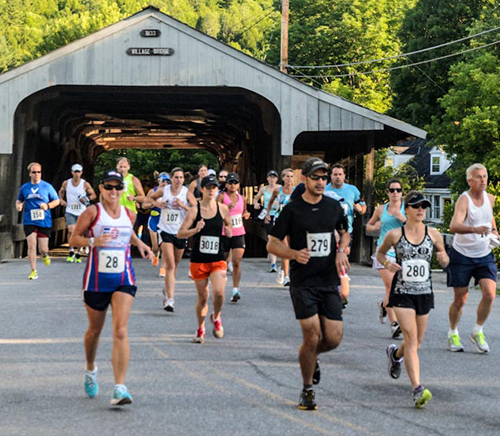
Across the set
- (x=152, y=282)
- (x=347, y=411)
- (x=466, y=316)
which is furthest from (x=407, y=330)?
(x=152, y=282)

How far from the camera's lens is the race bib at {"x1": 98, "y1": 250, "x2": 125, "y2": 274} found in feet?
25.5

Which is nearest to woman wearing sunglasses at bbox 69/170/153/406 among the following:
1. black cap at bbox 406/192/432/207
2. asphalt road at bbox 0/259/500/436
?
asphalt road at bbox 0/259/500/436

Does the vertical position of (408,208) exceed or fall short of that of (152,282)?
it exceeds it

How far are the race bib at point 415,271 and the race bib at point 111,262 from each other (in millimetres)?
2350

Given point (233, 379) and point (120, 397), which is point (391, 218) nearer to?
point (233, 379)

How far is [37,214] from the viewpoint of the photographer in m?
17.7

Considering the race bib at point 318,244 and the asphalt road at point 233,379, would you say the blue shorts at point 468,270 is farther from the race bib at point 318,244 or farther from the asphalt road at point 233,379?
the race bib at point 318,244

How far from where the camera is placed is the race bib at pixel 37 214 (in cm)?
1762

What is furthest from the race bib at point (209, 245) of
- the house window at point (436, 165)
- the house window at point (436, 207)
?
the house window at point (436, 165)

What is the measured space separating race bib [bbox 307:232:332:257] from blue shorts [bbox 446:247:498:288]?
10.8ft

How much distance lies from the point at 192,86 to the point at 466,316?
38.8ft

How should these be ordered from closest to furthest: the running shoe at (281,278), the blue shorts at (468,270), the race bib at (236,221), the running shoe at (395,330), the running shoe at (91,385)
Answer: the running shoe at (91,385) → the blue shorts at (468,270) → the running shoe at (395,330) → the race bib at (236,221) → the running shoe at (281,278)

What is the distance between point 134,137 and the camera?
45438mm

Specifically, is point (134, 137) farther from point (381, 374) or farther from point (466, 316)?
point (381, 374)
